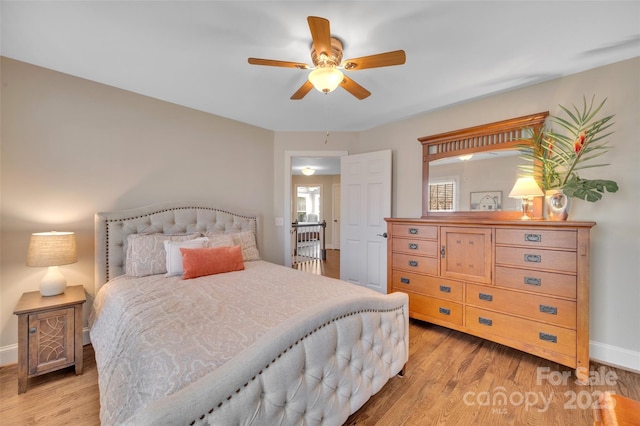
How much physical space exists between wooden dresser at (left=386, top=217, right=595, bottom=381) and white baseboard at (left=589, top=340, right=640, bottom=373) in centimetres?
48

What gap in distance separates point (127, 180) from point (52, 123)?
690 mm

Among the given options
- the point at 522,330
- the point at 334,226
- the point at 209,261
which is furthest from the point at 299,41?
the point at 334,226

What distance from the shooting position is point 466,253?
2.41 metres

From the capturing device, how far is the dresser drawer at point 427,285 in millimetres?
2475

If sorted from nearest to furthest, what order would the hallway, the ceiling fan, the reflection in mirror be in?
the ceiling fan
the reflection in mirror
the hallway

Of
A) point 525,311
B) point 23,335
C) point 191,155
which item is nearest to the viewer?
point 23,335

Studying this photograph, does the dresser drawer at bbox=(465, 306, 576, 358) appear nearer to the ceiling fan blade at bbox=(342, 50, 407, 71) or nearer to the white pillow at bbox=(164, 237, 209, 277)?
the ceiling fan blade at bbox=(342, 50, 407, 71)

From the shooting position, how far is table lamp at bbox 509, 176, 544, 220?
7.40ft

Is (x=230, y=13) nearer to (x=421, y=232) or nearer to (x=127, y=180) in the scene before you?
(x=127, y=180)

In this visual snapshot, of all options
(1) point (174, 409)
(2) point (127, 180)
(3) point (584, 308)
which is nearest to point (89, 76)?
(2) point (127, 180)

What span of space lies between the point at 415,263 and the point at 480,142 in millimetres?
1506

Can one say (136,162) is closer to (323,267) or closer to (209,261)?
(209,261)

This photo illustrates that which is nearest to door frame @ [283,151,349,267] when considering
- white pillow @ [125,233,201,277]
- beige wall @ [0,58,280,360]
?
beige wall @ [0,58,280,360]

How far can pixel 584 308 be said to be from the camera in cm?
186
